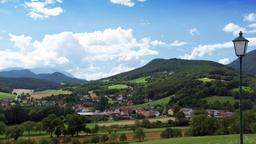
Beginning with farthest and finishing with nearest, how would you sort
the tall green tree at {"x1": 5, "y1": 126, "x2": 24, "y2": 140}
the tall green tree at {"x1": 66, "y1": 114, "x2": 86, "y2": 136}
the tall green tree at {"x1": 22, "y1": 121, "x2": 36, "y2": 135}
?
the tall green tree at {"x1": 22, "y1": 121, "x2": 36, "y2": 135} → the tall green tree at {"x1": 66, "y1": 114, "x2": 86, "y2": 136} → the tall green tree at {"x1": 5, "y1": 126, "x2": 24, "y2": 140}

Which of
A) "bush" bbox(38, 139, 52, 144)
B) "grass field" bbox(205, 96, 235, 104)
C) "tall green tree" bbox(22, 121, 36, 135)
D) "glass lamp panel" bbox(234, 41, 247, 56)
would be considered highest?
"grass field" bbox(205, 96, 235, 104)

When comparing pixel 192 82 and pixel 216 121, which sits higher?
pixel 192 82

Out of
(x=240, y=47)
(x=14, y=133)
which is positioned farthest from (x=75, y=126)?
(x=240, y=47)

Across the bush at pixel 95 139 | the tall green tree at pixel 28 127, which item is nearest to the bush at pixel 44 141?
the bush at pixel 95 139

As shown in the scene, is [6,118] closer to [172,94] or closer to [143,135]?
[143,135]

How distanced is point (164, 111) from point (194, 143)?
102296 millimetres

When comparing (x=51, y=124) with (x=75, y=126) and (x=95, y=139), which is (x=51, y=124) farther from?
(x=95, y=139)

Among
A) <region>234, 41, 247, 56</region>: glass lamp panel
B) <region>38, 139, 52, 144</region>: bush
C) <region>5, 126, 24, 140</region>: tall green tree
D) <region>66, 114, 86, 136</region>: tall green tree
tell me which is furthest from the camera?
<region>66, 114, 86, 136</region>: tall green tree

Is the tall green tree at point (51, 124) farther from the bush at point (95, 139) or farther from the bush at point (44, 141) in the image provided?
the bush at point (44, 141)

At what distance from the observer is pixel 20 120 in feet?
392

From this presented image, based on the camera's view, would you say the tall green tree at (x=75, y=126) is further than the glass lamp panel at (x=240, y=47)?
Yes

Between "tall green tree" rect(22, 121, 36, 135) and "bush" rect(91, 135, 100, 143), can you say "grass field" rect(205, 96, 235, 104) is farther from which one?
"bush" rect(91, 135, 100, 143)

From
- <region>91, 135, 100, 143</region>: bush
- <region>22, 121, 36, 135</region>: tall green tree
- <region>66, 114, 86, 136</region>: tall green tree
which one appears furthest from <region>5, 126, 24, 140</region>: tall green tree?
<region>91, 135, 100, 143</region>: bush

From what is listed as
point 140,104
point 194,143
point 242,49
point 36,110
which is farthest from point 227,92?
point 242,49
